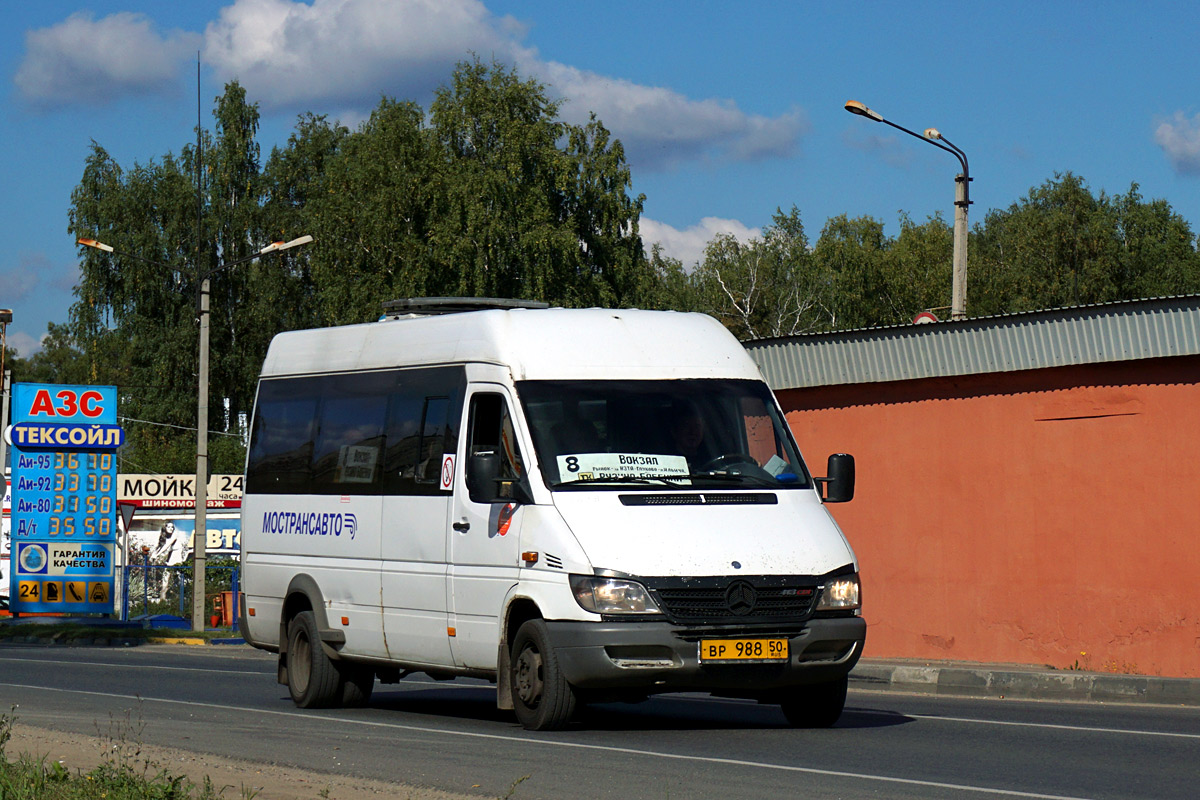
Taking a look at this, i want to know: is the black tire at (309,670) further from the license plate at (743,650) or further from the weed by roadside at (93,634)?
the weed by roadside at (93,634)

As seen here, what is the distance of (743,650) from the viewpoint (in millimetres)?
10242

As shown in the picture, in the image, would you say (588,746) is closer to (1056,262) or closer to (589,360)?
(589,360)

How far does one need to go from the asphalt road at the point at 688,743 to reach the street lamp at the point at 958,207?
10.4m

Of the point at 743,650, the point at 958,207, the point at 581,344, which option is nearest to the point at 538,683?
the point at 743,650

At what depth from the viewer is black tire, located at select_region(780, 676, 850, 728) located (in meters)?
11.2

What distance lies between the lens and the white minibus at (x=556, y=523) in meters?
10.3

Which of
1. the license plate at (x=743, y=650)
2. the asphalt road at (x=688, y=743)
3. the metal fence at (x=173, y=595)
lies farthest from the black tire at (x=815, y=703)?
the metal fence at (x=173, y=595)

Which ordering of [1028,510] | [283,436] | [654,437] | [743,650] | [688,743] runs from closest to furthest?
[743,650] → [688,743] → [654,437] → [283,436] → [1028,510]

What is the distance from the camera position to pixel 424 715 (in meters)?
13.1

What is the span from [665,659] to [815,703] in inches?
64.1

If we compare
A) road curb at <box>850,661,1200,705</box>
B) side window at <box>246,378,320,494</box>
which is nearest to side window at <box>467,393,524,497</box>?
side window at <box>246,378,320,494</box>

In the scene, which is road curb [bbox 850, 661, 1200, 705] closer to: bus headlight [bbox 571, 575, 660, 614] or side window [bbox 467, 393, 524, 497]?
bus headlight [bbox 571, 575, 660, 614]

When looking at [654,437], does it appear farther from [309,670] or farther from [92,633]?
[92,633]

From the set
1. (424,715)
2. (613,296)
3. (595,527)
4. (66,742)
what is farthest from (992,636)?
(613,296)
